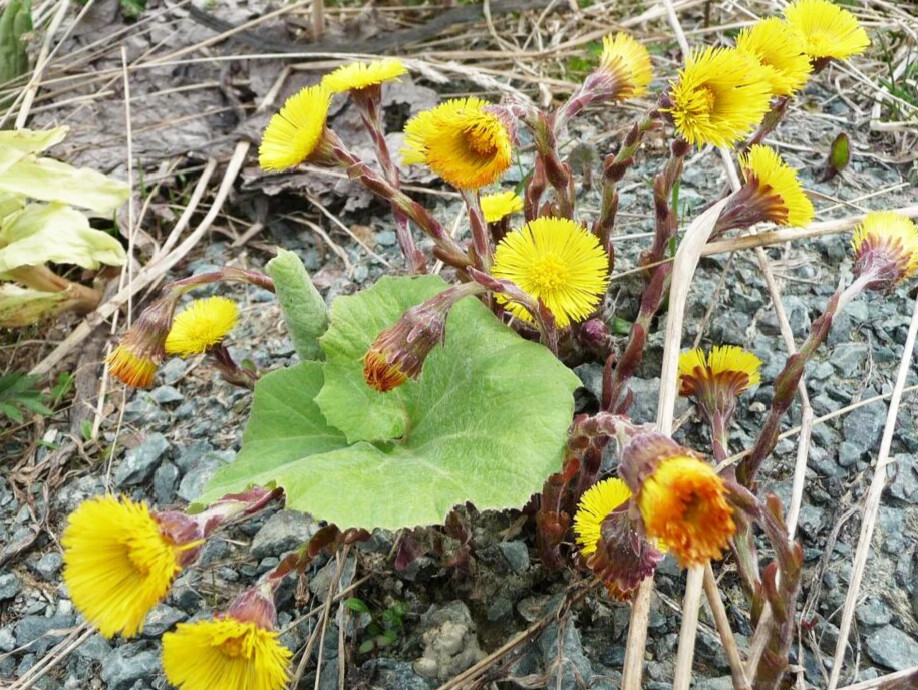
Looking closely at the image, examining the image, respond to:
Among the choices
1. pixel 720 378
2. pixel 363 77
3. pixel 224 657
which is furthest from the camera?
pixel 363 77

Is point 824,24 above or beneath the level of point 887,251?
above

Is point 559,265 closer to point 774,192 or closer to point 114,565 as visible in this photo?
point 774,192

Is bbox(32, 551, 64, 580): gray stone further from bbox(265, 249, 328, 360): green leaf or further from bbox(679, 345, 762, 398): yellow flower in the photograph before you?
bbox(679, 345, 762, 398): yellow flower

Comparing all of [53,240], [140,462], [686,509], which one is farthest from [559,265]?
[53,240]

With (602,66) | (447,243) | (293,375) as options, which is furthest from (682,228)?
(293,375)

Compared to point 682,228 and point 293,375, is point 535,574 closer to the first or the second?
point 293,375

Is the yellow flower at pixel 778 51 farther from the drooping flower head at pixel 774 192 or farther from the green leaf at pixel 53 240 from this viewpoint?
the green leaf at pixel 53 240

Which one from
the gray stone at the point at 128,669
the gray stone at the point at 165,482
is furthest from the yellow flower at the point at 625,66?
the gray stone at the point at 128,669

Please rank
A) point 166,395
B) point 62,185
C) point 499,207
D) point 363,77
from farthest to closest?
point 62,185, point 166,395, point 499,207, point 363,77
